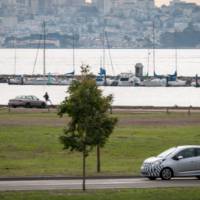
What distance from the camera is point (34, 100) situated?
82.2 m

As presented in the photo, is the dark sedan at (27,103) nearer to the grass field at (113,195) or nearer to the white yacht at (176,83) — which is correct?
the grass field at (113,195)

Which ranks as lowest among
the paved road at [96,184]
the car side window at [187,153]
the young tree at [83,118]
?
the paved road at [96,184]

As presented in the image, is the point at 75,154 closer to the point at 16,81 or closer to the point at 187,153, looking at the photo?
the point at 187,153

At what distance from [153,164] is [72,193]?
5.85 m

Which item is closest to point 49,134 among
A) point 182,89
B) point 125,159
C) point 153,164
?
point 125,159

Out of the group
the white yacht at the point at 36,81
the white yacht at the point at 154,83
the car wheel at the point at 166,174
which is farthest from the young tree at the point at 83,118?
the white yacht at the point at 36,81

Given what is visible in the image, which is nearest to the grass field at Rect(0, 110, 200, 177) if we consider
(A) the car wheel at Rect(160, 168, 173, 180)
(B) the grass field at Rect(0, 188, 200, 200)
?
(A) the car wheel at Rect(160, 168, 173, 180)

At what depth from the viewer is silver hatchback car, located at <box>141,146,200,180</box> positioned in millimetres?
33781

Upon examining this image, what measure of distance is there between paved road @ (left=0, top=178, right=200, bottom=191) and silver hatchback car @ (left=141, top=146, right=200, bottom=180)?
222 mm

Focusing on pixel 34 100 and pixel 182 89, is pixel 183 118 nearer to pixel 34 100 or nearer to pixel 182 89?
pixel 34 100

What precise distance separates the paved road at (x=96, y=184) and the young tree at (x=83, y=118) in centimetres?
129

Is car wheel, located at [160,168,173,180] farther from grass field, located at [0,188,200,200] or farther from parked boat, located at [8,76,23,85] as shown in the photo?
parked boat, located at [8,76,23,85]

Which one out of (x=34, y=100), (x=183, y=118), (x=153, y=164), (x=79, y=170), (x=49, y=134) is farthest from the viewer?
(x=34, y=100)

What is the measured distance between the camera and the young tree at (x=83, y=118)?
3023 centimetres
